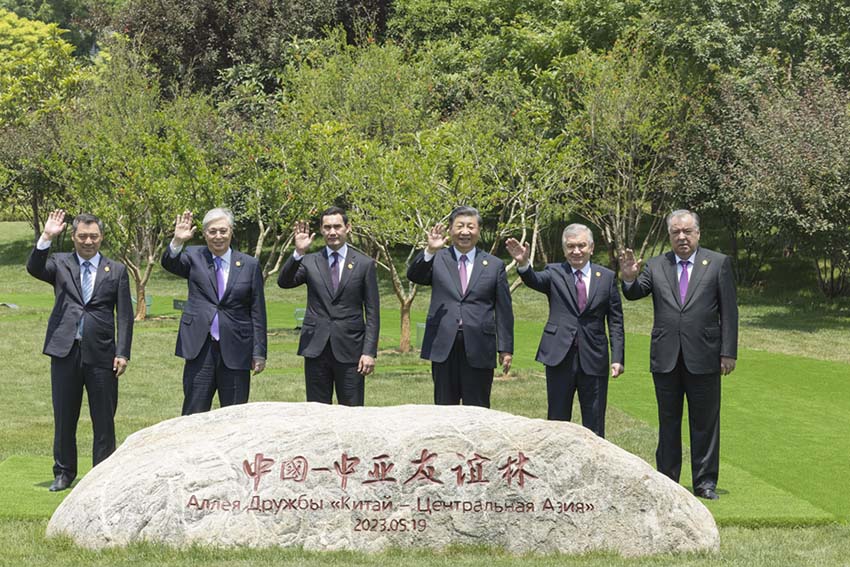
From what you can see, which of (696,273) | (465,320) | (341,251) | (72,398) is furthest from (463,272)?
(72,398)

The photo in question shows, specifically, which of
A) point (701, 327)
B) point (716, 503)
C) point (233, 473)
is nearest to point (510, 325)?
point (701, 327)

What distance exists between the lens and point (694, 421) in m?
8.55

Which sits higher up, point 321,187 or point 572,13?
point 572,13

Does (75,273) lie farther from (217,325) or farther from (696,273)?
(696,273)

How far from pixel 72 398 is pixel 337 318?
2.15 metres

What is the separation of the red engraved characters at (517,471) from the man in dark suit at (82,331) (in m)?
3.32

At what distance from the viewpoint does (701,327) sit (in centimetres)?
841

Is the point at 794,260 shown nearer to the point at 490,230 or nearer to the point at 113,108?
the point at 490,230

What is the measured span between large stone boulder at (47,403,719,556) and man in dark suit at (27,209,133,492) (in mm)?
1772

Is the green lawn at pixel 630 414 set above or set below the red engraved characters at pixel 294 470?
below

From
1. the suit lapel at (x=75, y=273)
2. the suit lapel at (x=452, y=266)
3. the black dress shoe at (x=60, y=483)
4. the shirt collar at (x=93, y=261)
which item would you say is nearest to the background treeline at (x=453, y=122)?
the suit lapel at (x=452, y=266)

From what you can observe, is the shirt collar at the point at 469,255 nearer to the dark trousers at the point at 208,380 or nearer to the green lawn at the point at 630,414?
the dark trousers at the point at 208,380

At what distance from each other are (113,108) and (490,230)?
42.1 ft

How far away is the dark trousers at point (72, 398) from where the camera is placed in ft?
28.0
